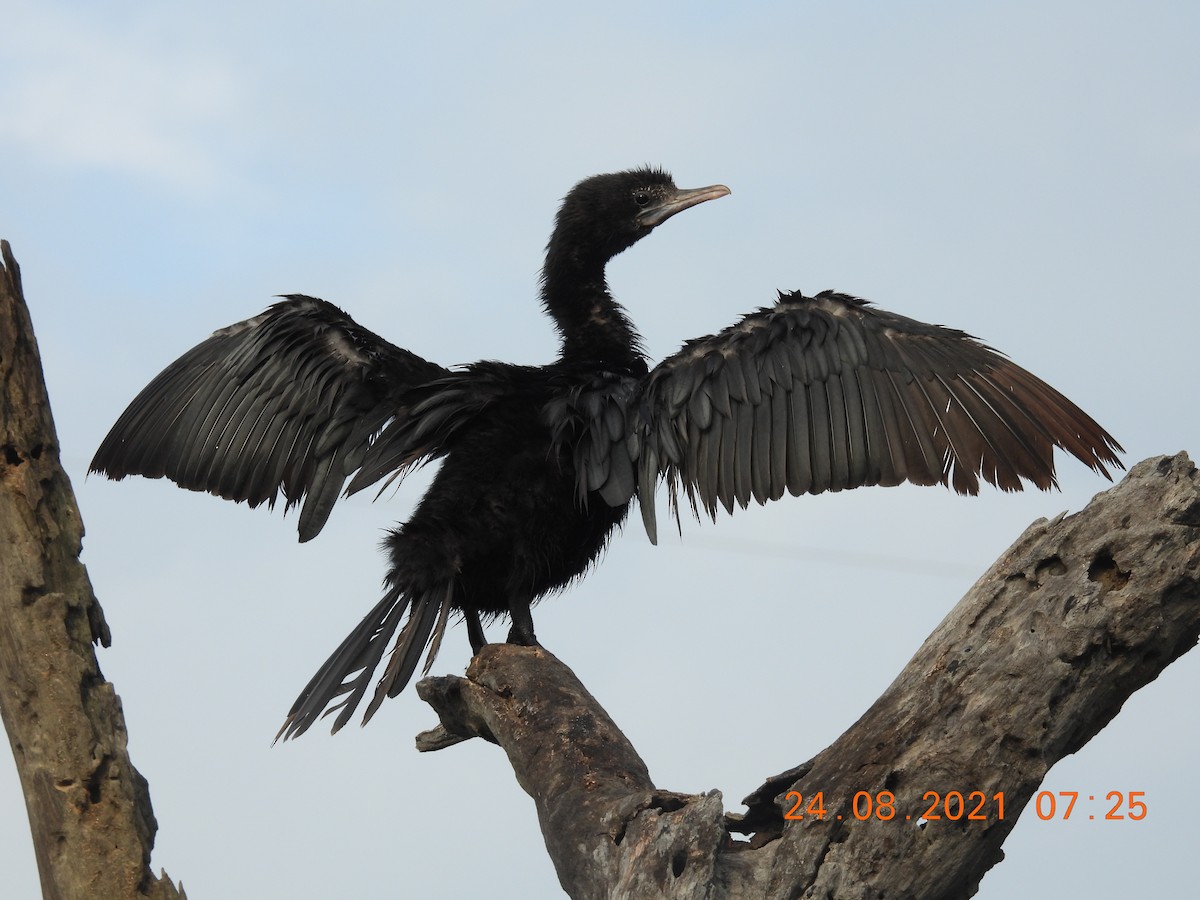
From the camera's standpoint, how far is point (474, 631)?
15.9 feet

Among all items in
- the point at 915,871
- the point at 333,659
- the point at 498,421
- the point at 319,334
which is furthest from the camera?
the point at 319,334

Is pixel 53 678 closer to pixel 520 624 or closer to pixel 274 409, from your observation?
pixel 520 624

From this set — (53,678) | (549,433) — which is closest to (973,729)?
(549,433)

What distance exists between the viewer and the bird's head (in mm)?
5613

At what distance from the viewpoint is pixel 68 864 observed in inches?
137

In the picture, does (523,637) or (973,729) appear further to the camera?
(523,637)

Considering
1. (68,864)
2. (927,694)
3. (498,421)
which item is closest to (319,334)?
(498,421)

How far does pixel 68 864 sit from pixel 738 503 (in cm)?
Answer: 223

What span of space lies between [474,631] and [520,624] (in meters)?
0.27

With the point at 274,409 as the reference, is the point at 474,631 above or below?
below

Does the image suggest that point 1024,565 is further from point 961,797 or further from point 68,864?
point 68,864

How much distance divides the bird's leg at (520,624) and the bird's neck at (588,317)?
40.4 inches

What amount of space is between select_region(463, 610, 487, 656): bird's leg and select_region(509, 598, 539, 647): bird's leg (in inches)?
7.0

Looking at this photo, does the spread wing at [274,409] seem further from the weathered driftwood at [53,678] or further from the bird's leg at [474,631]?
the weathered driftwood at [53,678]
